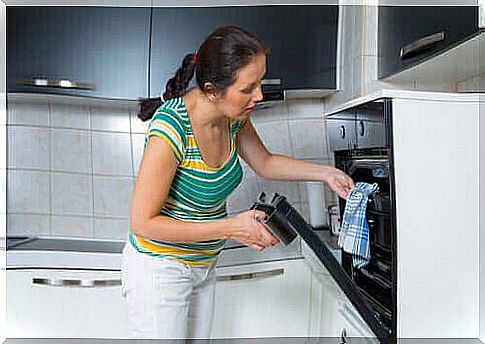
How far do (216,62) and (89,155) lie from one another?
244 mm

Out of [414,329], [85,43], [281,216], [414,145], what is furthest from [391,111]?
[85,43]

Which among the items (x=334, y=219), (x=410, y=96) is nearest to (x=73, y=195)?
(x=334, y=219)

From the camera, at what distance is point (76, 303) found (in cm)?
101

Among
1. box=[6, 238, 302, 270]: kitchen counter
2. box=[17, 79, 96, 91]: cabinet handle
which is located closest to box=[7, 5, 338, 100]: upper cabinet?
box=[17, 79, 96, 91]: cabinet handle

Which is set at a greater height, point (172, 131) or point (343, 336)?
point (172, 131)

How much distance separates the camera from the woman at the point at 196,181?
3.01 ft

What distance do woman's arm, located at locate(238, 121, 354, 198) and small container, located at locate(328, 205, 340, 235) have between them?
0.02 meters

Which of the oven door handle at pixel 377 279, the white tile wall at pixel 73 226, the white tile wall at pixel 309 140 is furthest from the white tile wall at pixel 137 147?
the oven door handle at pixel 377 279

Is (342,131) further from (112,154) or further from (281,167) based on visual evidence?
(112,154)

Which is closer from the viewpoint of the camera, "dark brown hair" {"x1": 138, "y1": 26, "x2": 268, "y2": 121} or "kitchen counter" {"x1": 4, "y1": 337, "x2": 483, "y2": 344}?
"dark brown hair" {"x1": 138, "y1": 26, "x2": 268, "y2": 121}

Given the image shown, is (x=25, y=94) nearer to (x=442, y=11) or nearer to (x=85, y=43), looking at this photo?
(x=85, y=43)

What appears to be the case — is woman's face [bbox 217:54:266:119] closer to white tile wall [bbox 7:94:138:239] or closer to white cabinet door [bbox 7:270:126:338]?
white tile wall [bbox 7:94:138:239]

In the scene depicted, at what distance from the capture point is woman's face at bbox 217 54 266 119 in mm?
921

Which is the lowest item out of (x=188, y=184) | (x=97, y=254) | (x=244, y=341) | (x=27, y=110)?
(x=244, y=341)
